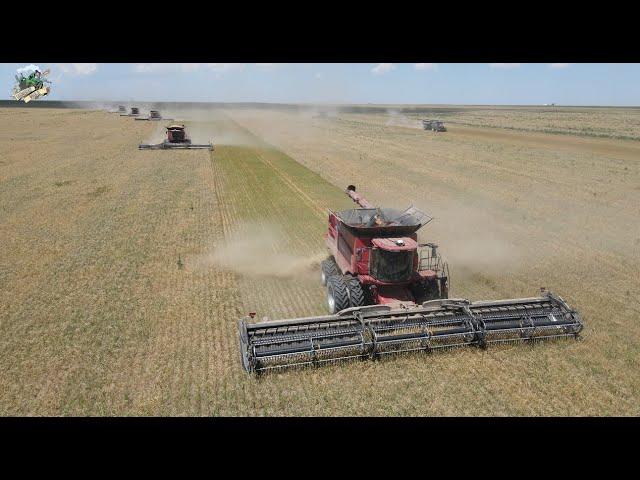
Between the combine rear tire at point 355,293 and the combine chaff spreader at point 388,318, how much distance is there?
0.02m

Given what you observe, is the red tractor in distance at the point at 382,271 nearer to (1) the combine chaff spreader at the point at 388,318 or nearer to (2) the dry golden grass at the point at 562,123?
(1) the combine chaff spreader at the point at 388,318

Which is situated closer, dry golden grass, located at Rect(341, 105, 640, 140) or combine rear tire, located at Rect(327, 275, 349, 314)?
combine rear tire, located at Rect(327, 275, 349, 314)

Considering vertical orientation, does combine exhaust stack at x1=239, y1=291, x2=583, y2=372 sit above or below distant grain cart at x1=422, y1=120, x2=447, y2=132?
below

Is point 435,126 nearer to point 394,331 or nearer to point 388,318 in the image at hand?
Result: point 394,331

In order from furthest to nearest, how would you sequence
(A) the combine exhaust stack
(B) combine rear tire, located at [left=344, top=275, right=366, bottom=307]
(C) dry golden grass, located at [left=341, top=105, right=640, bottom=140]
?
1. (C) dry golden grass, located at [left=341, top=105, right=640, bottom=140]
2. (B) combine rear tire, located at [left=344, top=275, right=366, bottom=307]
3. (A) the combine exhaust stack

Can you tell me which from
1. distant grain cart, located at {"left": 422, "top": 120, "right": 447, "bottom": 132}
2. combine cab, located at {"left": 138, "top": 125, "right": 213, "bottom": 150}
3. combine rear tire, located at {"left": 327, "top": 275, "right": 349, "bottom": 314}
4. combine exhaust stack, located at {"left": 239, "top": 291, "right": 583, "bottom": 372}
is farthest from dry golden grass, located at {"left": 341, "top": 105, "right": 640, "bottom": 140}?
combine rear tire, located at {"left": 327, "top": 275, "right": 349, "bottom": 314}

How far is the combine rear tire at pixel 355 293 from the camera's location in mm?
10180

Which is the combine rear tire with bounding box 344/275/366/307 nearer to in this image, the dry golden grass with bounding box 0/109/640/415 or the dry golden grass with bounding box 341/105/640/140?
the dry golden grass with bounding box 0/109/640/415

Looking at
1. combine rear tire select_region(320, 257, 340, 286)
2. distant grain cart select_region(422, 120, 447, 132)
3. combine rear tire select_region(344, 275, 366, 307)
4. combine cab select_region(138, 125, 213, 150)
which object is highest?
distant grain cart select_region(422, 120, 447, 132)

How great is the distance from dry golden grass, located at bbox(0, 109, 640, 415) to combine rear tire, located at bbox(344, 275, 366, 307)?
1586mm

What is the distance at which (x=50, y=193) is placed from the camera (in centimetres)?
2469

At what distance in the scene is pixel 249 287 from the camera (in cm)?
1295

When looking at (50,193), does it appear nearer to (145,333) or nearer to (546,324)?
(145,333)

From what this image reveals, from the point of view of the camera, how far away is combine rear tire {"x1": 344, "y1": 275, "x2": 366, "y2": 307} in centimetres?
1018
